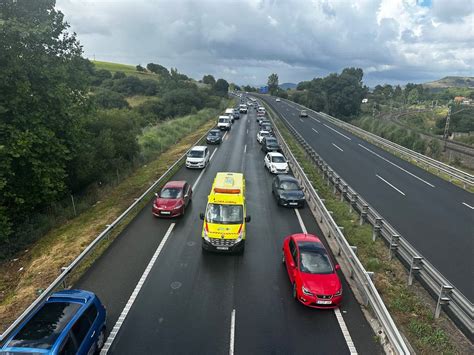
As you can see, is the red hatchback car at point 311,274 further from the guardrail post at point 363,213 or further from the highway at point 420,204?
the guardrail post at point 363,213

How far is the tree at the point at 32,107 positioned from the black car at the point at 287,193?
11.7 metres

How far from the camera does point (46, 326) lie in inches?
290

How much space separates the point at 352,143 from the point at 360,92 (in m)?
61.8

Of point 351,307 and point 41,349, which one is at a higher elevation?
point 41,349

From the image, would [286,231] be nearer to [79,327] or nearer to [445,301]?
[445,301]

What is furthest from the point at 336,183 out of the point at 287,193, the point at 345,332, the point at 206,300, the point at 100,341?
the point at 100,341

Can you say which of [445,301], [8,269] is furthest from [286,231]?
[8,269]

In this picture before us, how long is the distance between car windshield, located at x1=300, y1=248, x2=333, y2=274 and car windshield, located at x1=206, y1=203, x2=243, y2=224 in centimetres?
340

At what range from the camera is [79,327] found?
7.66m

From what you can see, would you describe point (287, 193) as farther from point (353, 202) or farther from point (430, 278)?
point (430, 278)

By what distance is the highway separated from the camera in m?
13.6

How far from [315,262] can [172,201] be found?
8.75 meters

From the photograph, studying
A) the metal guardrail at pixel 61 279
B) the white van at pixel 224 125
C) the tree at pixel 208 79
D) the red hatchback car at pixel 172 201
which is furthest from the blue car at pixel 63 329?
the tree at pixel 208 79

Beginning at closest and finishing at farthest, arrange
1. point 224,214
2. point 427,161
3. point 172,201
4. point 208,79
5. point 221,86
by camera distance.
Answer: point 224,214 → point 172,201 → point 427,161 → point 221,86 → point 208,79
